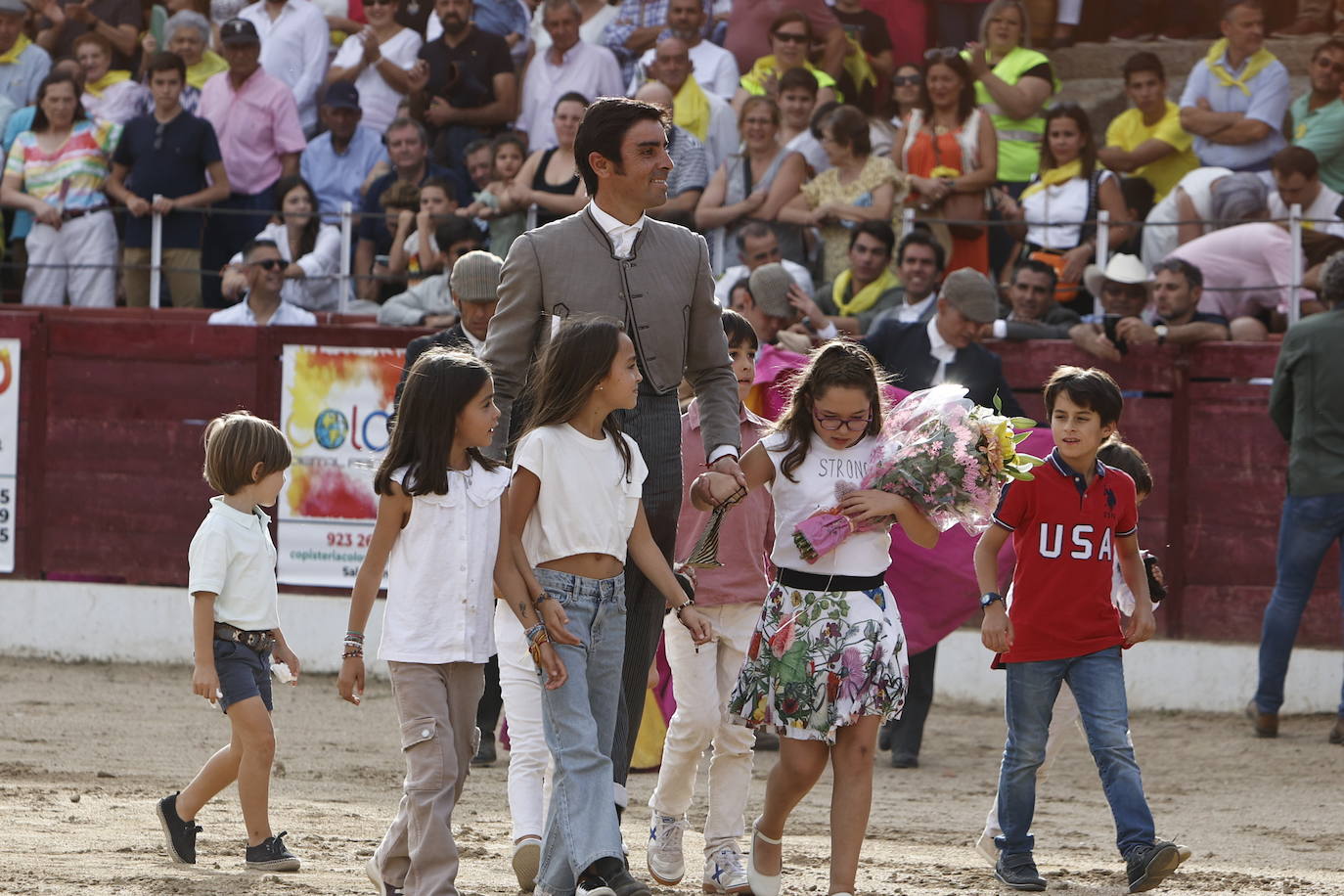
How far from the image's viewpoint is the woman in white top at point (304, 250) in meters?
11.6

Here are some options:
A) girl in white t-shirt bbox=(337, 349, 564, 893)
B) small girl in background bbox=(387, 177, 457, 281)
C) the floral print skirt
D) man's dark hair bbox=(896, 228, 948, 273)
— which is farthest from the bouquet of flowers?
small girl in background bbox=(387, 177, 457, 281)

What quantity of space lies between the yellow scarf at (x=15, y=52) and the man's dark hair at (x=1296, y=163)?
851 cm

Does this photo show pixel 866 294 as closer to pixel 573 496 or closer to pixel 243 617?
pixel 243 617

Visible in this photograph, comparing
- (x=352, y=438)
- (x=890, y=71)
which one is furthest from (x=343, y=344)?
(x=890, y=71)

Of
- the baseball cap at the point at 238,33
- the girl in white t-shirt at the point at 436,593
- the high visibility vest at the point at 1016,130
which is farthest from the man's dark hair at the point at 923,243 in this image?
the baseball cap at the point at 238,33

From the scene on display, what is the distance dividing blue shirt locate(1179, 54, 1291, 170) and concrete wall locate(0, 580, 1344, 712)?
9.25 ft

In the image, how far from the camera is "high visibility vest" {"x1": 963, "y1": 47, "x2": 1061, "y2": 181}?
1118 centimetres

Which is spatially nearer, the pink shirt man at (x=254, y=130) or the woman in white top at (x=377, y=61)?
the pink shirt man at (x=254, y=130)

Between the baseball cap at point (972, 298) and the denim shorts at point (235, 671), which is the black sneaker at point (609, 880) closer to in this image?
the denim shorts at point (235, 671)

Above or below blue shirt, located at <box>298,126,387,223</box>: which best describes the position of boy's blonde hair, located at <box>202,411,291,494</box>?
below

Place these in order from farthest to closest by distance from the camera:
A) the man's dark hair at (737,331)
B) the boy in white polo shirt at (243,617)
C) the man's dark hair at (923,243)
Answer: the man's dark hair at (923,243), the man's dark hair at (737,331), the boy in white polo shirt at (243,617)

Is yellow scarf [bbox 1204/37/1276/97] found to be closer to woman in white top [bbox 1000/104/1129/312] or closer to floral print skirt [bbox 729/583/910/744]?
woman in white top [bbox 1000/104/1129/312]

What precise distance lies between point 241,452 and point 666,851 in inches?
65.8

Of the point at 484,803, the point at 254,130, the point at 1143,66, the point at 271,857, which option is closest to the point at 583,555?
the point at 271,857
